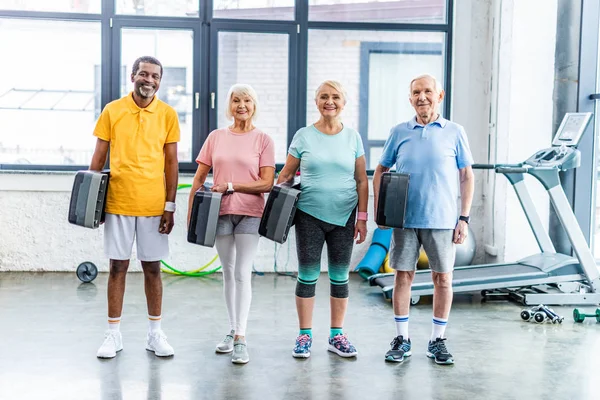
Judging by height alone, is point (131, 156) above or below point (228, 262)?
above

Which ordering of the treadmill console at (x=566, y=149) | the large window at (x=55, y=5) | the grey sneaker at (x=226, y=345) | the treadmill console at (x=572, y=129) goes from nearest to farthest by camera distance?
the grey sneaker at (x=226, y=345), the treadmill console at (x=566, y=149), the treadmill console at (x=572, y=129), the large window at (x=55, y=5)

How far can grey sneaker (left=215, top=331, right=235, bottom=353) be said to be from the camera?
3.86 metres

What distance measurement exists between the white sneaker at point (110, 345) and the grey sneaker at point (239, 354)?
0.60m

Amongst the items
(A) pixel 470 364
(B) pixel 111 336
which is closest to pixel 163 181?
(B) pixel 111 336

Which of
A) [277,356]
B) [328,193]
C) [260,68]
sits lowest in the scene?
[277,356]

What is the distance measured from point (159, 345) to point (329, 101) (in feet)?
4.88

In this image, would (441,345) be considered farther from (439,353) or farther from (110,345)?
(110,345)

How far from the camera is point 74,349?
3893mm

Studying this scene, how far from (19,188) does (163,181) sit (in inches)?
122

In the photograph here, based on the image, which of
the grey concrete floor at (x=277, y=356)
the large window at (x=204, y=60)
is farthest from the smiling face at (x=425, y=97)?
the large window at (x=204, y=60)

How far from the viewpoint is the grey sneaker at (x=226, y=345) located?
12.7 feet

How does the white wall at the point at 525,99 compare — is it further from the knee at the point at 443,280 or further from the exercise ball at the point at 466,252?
the knee at the point at 443,280

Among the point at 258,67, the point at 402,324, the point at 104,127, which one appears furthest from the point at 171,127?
the point at 258,67

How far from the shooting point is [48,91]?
6.45 metres
